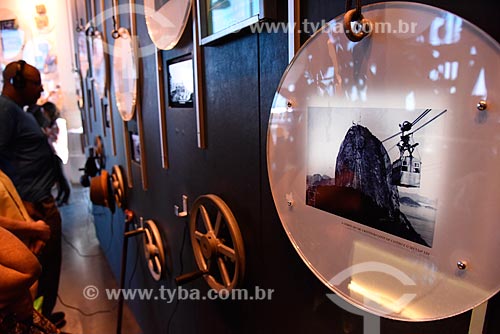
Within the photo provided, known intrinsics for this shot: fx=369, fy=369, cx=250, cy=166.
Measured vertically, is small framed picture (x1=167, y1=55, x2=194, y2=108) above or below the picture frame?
below

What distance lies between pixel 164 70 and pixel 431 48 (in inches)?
48.3

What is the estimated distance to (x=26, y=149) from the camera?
2.11m

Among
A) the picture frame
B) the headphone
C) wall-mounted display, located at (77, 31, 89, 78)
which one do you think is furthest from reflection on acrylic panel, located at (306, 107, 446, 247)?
wall-mounted display, located at (77, 31, 89, 78)

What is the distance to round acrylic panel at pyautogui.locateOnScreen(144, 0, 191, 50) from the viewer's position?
1238 millimetres

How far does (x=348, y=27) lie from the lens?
593mm

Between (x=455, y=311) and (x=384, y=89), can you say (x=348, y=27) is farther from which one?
(x=455, y=311)

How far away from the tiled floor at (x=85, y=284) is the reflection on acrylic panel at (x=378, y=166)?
2361mm

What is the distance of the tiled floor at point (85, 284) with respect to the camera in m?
2.74

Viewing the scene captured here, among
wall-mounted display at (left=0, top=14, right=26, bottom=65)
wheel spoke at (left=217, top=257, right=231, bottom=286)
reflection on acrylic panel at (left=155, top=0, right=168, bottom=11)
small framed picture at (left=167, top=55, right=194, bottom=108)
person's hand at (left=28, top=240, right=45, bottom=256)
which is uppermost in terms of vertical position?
wall-mounted display at (left=0, top=14, right=26, bottom=65)

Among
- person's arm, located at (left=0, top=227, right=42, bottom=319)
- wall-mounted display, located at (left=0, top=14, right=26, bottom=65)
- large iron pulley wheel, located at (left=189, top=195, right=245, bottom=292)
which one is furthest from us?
wall-mounted display, located at (left=0, top=14, right=26, bottom=65)

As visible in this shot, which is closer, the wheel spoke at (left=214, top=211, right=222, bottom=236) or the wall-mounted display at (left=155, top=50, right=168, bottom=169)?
the wheel spoke at (left=214, top=211, right=222, bottom=236)

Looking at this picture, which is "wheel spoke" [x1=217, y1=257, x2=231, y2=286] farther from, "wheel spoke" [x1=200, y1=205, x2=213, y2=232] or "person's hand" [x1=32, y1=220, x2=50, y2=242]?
"person's hand" [x1=32, y1=220, x2=50, y2=242]

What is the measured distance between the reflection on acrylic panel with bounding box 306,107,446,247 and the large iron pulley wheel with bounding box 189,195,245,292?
1.38 ft

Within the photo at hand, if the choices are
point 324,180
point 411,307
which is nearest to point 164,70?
point 324,180
